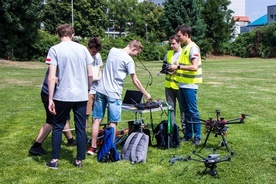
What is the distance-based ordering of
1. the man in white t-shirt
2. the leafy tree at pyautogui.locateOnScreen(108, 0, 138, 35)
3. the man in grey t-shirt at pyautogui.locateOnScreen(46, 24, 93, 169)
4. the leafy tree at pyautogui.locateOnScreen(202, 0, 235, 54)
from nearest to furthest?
the man in grey t-shirt at pyautogui.locateOnScreen(46, 24, 93, 169) → the man in white t-shirt → the leafy tree at pyautogui.locateOnScreen(202, 0, 235, 54) → the leafy tree at pyautogui.locateOnScreen(108, 0, 138, 35)

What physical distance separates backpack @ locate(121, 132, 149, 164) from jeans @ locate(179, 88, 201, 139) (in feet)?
3.17

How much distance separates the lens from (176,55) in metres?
6.83

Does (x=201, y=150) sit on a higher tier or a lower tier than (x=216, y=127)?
lower

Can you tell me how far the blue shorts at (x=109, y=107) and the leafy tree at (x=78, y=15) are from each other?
55.3 meters

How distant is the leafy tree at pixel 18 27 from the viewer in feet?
104

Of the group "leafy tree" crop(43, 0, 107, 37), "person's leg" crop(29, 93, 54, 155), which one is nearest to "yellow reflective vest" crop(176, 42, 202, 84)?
"person's leg" crop(29, 93, 54, 155)

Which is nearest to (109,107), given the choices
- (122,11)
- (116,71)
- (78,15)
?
(116,71)

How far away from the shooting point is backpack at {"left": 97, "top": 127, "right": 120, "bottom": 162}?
5293mm

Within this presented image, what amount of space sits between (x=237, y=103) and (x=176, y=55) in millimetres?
4868

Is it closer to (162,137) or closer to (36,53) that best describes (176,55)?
(162,137)

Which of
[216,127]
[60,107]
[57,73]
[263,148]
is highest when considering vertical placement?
[57,73]

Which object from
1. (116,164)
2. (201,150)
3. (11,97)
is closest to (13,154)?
(116,164)

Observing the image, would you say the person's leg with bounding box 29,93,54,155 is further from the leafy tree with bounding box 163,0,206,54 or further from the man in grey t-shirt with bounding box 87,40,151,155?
the leafy tree with bounding box 163,0,206,54

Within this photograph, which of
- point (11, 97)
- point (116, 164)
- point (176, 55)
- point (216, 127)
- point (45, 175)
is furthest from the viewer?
point (11, 97)
